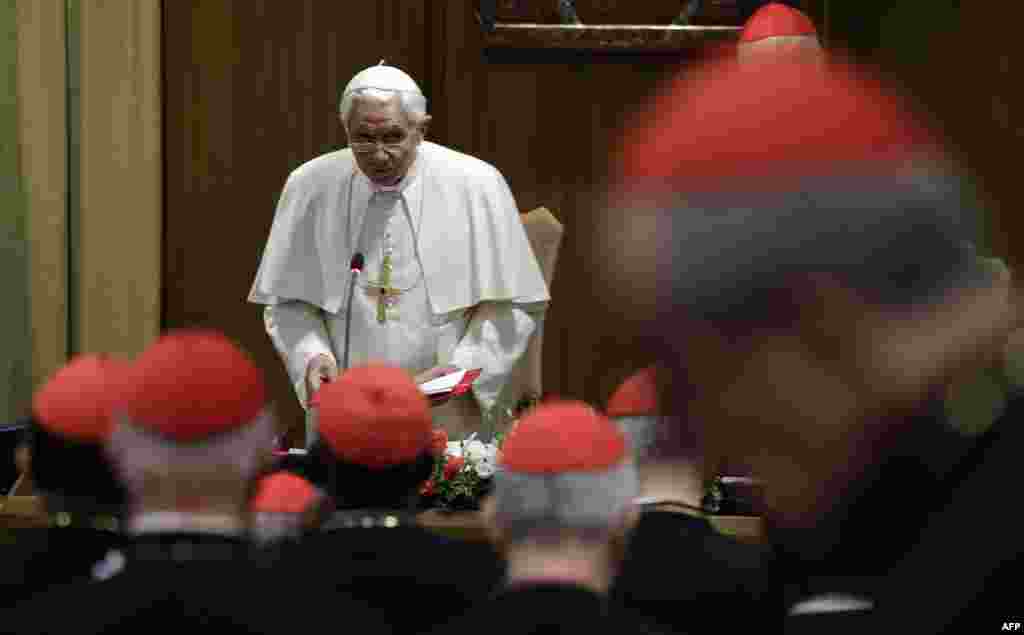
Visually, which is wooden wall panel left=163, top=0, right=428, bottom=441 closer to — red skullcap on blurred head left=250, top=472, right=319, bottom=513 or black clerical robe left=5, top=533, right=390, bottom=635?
red skullcap on blurred head left=250, top=472, right=319, bottom=513

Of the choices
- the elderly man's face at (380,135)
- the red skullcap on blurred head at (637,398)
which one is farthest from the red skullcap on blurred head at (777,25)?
the red skullcap on blurred head at (637,398)

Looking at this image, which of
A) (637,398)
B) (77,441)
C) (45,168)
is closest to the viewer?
(77,441)

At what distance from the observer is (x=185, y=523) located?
1969 millimetres

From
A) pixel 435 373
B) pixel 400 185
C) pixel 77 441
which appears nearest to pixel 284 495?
pixel 77 441

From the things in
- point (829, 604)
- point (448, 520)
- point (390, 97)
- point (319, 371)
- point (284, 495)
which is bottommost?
point (448, 520)

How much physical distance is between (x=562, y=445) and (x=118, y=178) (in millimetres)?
5451

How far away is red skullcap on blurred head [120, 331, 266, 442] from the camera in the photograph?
6.42ft

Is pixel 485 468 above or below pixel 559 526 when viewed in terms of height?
below

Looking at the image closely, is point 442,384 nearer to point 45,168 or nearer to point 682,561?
point 682,561

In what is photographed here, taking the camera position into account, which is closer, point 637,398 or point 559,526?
point 559,526

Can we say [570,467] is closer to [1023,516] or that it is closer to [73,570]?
[1023,516]

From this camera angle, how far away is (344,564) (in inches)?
90.1

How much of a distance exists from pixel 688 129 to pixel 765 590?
0.75m

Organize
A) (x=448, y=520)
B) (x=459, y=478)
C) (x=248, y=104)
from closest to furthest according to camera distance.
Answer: (x=448, y=520) < (x=459, y=478) < (x=248, y=104)
